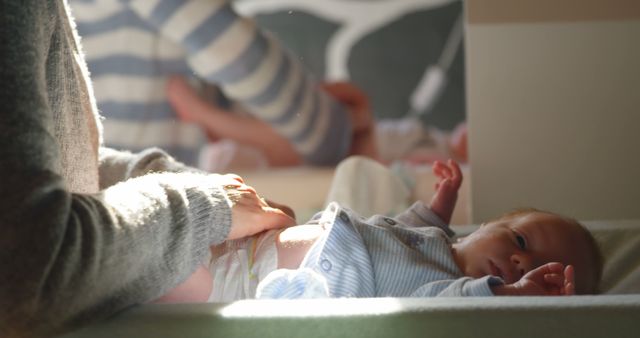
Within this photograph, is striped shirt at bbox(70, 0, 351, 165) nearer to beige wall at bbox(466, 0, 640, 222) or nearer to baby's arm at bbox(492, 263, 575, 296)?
beige wall at bbox(466, 0, 640, 222)

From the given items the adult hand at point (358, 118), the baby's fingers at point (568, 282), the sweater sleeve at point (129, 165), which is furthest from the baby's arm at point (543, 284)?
the adult hand at point (358, 118)

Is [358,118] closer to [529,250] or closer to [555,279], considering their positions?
[529,250]

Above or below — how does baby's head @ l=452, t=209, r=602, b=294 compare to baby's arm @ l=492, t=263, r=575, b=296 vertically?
below

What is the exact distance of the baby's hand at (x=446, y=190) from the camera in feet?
3.02

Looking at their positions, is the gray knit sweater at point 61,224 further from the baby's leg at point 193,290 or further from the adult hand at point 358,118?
the adult hand at point 358,118

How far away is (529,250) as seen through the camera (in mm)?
759

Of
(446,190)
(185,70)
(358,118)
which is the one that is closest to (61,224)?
(446,190)

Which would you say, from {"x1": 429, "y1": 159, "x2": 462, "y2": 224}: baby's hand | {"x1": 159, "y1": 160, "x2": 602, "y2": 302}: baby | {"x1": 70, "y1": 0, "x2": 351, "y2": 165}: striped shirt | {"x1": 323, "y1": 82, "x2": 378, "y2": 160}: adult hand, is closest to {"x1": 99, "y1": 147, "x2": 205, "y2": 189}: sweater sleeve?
{"x1": 159, "y1": 160, "x2": 602, "y2": 302}: baby

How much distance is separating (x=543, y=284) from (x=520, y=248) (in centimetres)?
13

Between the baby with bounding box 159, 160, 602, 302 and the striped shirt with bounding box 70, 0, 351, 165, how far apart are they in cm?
76

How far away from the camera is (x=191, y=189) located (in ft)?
1.88

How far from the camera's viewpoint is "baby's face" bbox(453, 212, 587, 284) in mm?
742

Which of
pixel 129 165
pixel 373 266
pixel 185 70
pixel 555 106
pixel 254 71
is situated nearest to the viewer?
pixel 373 266

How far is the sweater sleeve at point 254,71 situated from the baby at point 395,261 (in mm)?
759
